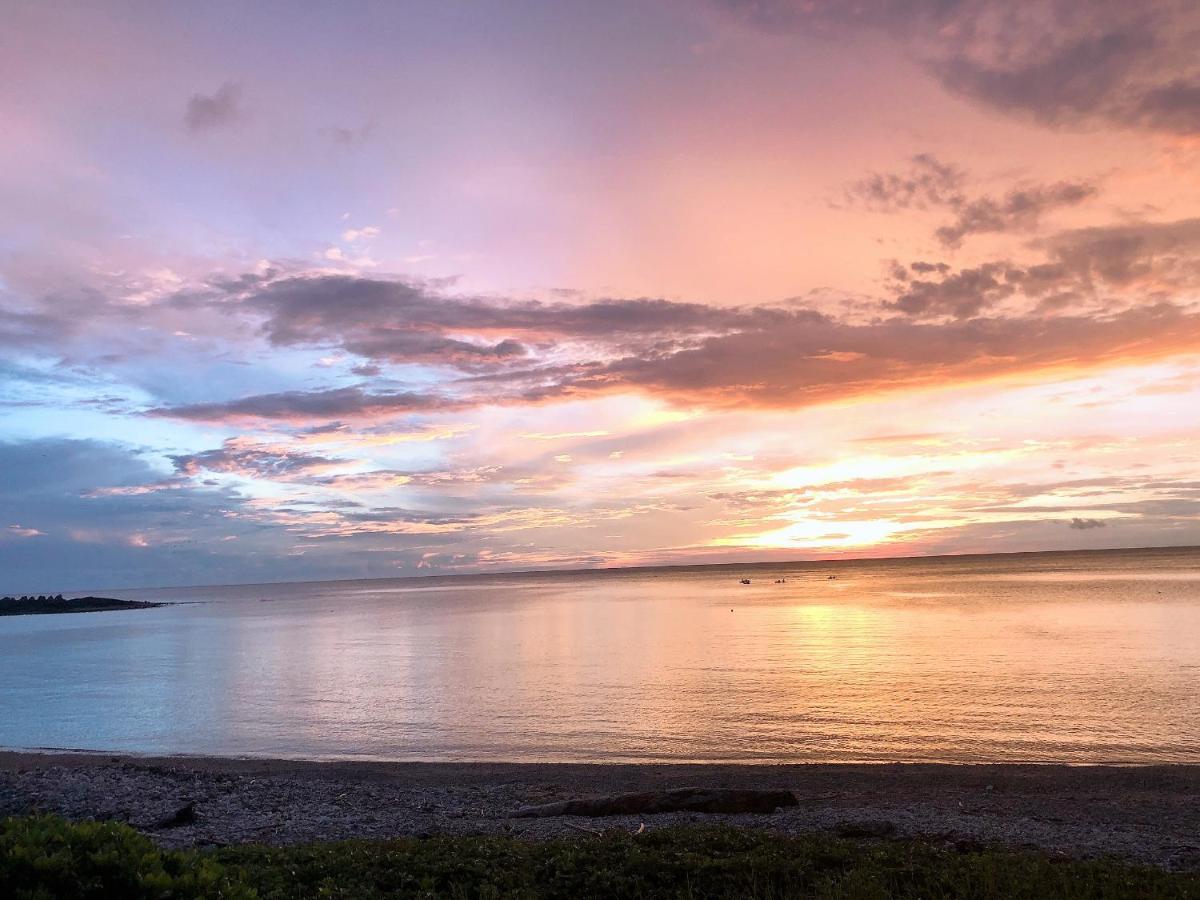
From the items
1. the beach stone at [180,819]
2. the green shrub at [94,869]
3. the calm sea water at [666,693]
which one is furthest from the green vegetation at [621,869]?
the calm sea water at [666,693]

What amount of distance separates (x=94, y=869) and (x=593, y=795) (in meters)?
15.1

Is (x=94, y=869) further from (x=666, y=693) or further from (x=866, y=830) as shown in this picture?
(x=666, y=693)

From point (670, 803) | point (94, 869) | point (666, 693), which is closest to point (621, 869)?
point (94, 869)

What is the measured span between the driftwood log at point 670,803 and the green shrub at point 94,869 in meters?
10.6

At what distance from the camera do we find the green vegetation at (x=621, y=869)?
880 cm

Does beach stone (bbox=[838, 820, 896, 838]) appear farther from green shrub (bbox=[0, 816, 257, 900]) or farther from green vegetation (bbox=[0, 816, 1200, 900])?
green shrub (bbox=[0, 816, 257, 900])

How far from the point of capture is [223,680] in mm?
52062

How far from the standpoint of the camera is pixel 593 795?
842 inches

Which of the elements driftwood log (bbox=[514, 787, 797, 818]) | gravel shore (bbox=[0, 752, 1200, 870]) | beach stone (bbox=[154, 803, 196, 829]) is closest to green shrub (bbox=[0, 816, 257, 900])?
gravel shore (bbox=[0, 752, 1200, 870])

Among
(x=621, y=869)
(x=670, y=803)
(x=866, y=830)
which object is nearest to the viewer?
(x=621, y=869)

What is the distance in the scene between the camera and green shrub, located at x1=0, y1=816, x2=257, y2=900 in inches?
298

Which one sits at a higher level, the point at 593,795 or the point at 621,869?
the point at 621,869

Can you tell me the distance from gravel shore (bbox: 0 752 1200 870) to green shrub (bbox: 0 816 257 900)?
25.7ft

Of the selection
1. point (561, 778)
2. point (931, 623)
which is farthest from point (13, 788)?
point (931, 623)
